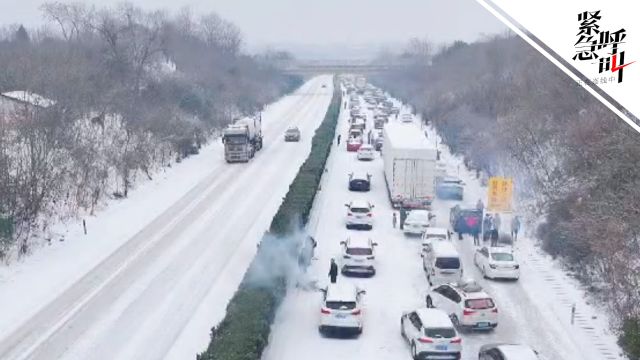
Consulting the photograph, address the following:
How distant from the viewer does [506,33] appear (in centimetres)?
10906

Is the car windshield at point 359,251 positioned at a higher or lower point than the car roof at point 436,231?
lower

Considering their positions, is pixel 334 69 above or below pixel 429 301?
above

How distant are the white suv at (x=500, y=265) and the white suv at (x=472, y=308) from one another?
4.06 meters

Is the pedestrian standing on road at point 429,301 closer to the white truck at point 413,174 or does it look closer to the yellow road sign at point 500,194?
the yellow road sign at point 500,194

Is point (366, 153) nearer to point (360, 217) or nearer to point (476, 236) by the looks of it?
point (360, 217)

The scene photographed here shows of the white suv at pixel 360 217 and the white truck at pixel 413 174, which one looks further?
the white truck at pixel 413 174

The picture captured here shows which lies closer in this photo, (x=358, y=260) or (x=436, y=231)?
(x=358, y=260)

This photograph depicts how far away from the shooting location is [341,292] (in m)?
21.8

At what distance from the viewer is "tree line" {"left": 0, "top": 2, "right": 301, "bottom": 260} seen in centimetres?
3212

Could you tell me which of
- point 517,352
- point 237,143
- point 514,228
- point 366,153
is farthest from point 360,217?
point 237,143

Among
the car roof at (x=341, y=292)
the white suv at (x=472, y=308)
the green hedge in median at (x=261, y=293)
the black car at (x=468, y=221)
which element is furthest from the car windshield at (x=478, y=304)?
the black car at (x=468, y=221)

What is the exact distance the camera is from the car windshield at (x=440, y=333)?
63.4 ft

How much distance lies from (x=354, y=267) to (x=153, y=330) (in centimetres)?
850

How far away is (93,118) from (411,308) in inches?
1480
